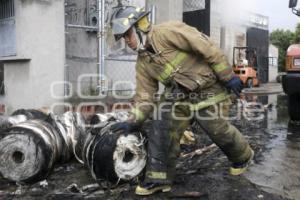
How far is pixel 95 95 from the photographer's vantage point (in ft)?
23.2

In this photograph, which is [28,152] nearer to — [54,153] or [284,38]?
[54,153]

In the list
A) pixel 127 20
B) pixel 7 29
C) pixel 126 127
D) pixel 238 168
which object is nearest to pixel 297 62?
pixel 238 168

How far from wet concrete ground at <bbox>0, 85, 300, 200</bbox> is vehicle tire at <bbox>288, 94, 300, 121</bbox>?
7.45ft

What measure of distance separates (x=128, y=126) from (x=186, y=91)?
634 millimetres

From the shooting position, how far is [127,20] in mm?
3676

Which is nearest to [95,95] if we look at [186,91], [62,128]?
[62,128]

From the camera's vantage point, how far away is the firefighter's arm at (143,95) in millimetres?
3986

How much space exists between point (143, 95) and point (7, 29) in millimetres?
3441

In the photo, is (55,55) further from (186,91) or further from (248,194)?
(248,194)

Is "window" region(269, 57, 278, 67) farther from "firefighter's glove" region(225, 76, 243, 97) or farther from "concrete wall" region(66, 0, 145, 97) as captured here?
"firefighter's glove" region(225, 76, 243, 97)

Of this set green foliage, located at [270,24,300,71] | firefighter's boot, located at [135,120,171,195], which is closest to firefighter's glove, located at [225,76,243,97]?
firefighter's boot, located at [135,120,171,195]

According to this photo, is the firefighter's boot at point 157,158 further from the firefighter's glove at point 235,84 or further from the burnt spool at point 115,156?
the firefighter's glove at point 235,84

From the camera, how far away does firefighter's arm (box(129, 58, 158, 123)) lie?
399 cm

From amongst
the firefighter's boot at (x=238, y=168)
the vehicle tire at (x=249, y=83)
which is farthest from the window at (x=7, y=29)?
the vehicle tire at (x=249, y=83)
